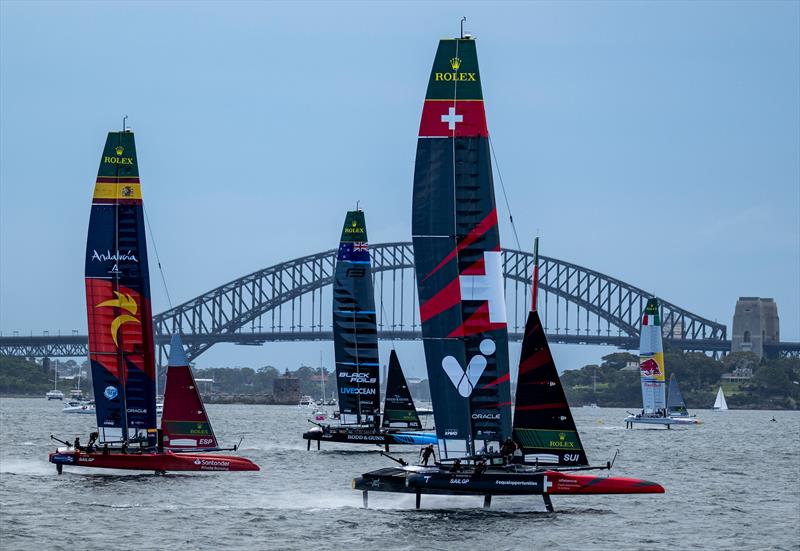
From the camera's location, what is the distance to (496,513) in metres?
28.7

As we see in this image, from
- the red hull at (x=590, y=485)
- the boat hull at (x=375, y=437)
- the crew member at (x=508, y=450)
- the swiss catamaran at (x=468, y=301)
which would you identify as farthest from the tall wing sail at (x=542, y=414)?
the boat hull at (x=375, y=437)

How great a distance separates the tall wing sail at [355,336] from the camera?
1959 inches

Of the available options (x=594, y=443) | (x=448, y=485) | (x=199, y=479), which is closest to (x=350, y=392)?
(x=199, y=479)

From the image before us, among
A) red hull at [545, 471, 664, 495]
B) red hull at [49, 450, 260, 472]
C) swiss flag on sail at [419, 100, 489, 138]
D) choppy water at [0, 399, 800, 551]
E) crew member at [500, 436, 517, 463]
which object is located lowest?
choppy water at [0, 399, 800, 551]

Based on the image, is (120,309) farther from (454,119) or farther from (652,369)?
(652,369)

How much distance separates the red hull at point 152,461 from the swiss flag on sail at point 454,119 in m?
9.92

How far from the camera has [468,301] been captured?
28672 mm

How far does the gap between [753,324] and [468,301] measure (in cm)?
15934

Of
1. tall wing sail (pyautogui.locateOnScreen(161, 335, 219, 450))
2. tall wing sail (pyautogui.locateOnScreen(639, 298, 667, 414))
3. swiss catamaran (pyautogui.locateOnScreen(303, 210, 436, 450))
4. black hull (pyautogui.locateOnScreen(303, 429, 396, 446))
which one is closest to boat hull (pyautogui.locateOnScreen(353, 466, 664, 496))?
tall wing sail (pyautogui.locateOnScreen(161, 335, 219, 450))

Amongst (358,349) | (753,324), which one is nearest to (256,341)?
(753,324)

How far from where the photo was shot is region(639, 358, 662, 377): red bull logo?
3317 inches

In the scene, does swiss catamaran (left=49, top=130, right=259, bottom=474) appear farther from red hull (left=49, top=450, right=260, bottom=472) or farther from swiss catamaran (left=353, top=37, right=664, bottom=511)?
swiss catamaran (left=353, top=37, right=664, bottom=511)

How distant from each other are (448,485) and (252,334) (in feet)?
479

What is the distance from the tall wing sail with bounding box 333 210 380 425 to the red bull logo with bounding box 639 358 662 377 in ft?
122
